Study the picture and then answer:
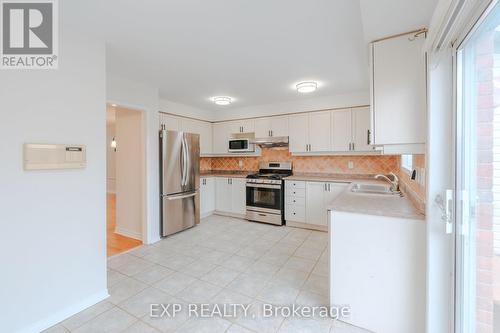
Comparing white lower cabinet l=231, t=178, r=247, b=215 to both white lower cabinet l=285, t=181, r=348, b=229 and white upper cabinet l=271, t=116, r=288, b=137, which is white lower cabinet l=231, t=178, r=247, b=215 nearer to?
white lower cabinet l=285, t=181, r=348, b=229

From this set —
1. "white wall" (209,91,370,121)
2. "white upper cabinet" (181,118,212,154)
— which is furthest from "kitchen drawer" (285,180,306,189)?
"white upper cabinet" (181,118,212,154)

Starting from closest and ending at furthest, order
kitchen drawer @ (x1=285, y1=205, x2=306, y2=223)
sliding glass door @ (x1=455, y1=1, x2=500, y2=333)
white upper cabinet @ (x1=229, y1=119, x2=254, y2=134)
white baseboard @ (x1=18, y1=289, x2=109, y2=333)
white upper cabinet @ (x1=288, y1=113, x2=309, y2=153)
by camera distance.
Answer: sliding glass door @ (x1=455, y1=1, x2=500, y2=333)
white baseboard @ (x1=18, y1=289, x2=109, y2=333)
kitchen drawer @ (x1=285, y1=205, x2=306, y2=223)
white upper cabinet @ (x1=288, y1=113, x2=309, y2=153)
white upper cabinet @ (x1=229, y1=119, x2=254, y2=134)

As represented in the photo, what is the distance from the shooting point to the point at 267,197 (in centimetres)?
441

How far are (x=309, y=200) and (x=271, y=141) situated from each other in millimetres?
1436

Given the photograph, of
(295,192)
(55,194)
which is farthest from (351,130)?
(55,194)

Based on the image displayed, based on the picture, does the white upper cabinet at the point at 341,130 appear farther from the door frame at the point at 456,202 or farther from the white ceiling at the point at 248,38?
the door frame at the point at 456,202

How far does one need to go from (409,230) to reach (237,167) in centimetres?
423

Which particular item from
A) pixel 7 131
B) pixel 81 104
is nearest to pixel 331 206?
pixel 81 104

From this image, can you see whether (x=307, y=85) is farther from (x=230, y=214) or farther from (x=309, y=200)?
(x=230, y=214)

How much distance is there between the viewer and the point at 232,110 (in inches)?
203

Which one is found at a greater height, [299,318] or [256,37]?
[256,37]

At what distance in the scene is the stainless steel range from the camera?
14.0ft

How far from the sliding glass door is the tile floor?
2.79 ft

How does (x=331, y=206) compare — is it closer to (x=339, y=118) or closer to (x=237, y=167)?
(x=339, y=118)
